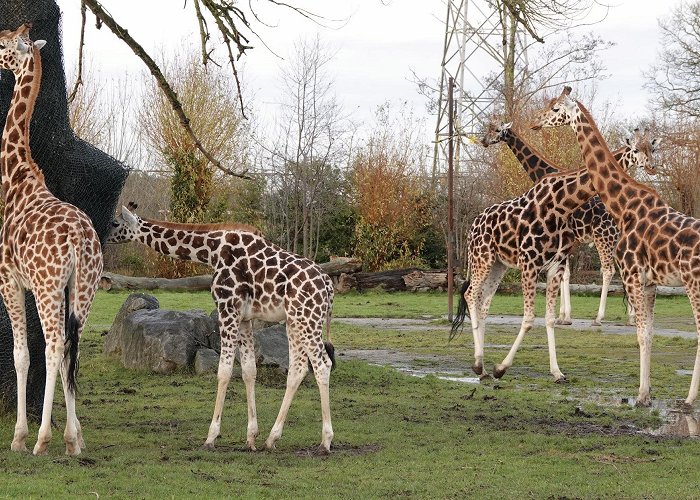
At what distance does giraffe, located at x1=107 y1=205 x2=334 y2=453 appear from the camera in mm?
8969

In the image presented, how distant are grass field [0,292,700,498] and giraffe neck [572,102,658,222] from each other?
2307 mm

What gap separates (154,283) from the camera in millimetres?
28906

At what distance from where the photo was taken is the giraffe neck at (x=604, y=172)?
11.9 meters

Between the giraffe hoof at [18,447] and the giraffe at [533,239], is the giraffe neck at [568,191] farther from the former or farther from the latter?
the giraffe hoof at [18,447]

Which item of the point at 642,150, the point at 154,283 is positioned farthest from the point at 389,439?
the point at 154,283

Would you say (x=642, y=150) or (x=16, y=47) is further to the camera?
(x=642, y=150)

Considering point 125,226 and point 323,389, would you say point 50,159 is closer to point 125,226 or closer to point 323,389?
point 125,226

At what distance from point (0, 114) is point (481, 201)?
80.8ft

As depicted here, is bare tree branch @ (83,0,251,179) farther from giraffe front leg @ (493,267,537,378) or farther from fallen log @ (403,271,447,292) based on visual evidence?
fallen log @ (403,271,447,292)

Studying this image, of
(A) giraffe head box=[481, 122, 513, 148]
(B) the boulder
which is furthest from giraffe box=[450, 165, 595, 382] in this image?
(B) the boulder

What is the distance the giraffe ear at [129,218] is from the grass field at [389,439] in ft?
6.51

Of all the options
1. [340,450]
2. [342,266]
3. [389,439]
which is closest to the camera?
[340,450]

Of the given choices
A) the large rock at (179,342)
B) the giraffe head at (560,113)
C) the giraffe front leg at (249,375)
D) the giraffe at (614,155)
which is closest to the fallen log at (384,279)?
the giraffe at (614,155)

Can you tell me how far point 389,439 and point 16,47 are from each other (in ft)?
16.2
